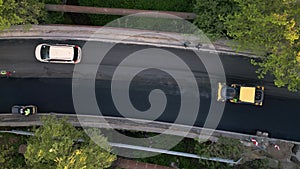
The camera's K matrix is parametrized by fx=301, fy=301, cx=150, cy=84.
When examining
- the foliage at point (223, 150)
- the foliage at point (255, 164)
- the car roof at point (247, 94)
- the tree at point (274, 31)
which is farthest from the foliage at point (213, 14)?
the foliage at point (255, 164)

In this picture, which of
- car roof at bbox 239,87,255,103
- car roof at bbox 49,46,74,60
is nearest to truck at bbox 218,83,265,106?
car roof at bbox 239,87,255,103

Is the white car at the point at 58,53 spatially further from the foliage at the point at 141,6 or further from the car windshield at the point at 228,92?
the car windshield at the point at 228,92

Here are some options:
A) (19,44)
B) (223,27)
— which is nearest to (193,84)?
(223,27)

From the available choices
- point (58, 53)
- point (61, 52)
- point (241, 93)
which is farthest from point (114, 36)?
point (241, 93)

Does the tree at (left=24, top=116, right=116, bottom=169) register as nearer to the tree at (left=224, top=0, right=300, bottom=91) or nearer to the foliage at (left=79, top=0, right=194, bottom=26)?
the foliage at (left=79, top=0, right=194, bottom=26)

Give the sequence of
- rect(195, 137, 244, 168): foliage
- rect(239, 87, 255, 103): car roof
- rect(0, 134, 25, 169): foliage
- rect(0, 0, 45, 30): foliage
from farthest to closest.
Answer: rect(239, 87, 255, 103): car roof < rect(195, 137, 244, 168): foliage < rect(0, 134, 25, 169): foliage < rect(0, 0, 45, 30): foliage

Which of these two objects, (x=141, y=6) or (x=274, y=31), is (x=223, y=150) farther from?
(x=141, y=6)

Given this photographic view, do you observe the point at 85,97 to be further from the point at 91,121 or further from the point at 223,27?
the point at 223,27
